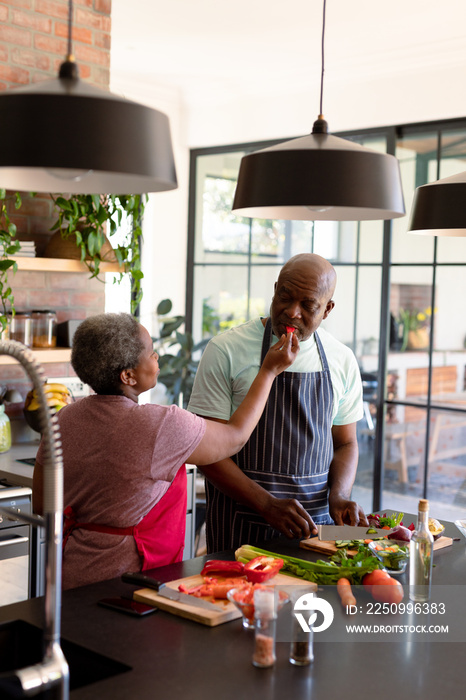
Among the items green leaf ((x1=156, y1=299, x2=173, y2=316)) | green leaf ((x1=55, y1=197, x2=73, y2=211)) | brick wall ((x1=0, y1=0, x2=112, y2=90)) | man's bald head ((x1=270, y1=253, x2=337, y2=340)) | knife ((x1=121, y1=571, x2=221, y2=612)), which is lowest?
knife ((x1=121, y1=571, x2=221, y2=612))

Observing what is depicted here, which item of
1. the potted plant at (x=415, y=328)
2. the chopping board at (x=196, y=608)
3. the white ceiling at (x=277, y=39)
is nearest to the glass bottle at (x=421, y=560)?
the chopping board at (x=196, y=608)

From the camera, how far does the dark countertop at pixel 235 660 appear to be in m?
1.34

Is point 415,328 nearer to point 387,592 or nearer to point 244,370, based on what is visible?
point 244,370

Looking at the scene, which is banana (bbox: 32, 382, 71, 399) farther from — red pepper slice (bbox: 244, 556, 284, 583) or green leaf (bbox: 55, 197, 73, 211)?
red pepper slice (bbox: 244, 556, 284, 583)

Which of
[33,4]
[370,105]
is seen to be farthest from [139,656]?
[370,105]

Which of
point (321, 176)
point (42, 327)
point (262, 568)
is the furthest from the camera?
point (42, 327)

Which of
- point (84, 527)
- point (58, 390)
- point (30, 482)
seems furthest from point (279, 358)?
point (58, 390)

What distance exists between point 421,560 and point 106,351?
893 mm

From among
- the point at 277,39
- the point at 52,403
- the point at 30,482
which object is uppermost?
the point at 277,39

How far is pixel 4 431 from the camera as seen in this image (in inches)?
137

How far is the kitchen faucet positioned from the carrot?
684 mm

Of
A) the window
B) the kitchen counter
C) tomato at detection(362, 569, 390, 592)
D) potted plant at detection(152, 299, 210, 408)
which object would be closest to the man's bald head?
tomato at detection(362, 569, 390, 592)

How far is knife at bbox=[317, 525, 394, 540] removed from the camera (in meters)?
2.13

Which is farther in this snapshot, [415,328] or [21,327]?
[415,328]
